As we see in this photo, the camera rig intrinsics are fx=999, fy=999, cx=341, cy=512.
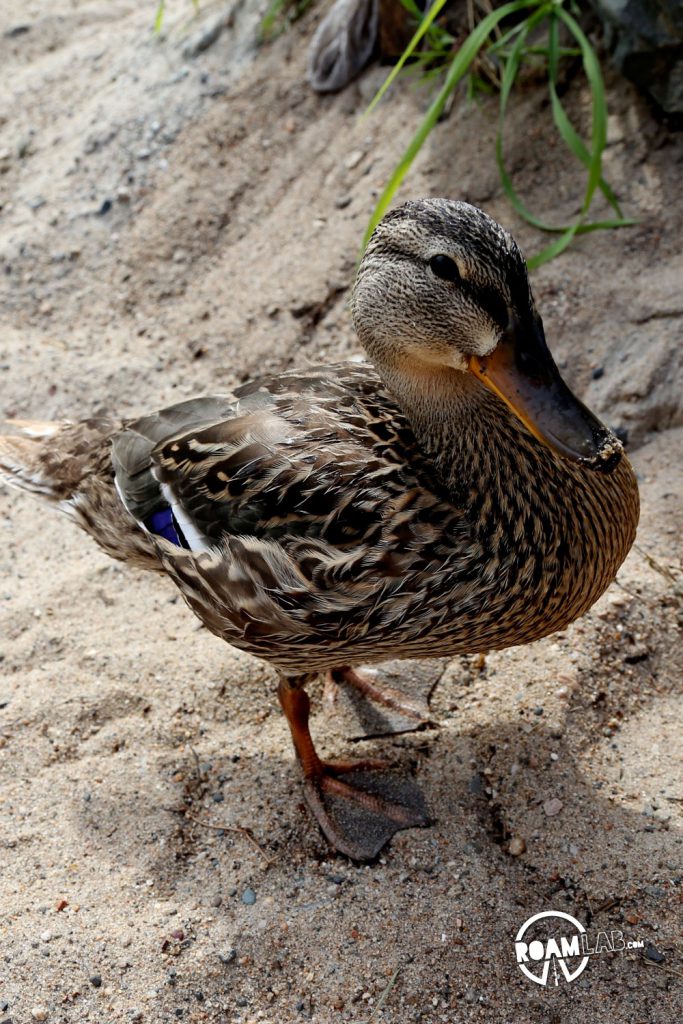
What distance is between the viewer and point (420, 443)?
2.66 m

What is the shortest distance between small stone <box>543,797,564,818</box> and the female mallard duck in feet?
1.12

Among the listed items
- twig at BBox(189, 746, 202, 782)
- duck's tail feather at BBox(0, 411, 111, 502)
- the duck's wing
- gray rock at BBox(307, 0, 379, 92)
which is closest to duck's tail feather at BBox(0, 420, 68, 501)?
duck's tail feather at BBox(0, 411, 111, 502)

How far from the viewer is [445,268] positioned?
234 cm

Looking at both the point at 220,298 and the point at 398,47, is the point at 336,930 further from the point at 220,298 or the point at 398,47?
the point at 398,47

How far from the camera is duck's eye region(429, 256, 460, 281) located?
232 cm

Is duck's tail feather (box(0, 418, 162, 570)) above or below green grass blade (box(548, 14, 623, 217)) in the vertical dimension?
below

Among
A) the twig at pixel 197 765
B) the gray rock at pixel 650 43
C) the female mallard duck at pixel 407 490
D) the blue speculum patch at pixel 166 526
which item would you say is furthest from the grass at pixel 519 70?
the twig at pixel 197 765

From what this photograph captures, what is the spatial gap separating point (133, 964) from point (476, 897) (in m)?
0.90

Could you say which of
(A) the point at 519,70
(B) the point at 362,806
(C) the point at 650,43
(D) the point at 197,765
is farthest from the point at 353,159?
(B) the point at 362,806

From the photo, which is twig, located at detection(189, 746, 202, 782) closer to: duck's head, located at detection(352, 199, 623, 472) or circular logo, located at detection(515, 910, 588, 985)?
circular logo, located at detection(515, 910, 588, 985)

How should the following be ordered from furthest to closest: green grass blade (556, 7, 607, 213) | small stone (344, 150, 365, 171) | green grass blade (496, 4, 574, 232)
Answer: small stone (344, 150, 365, 171), green grass blade (496, 4, 574, 232), green grass blade (556, 7, 607, 213)

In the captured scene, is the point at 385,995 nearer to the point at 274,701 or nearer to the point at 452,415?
the point at 274,701

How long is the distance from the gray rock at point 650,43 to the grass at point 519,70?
11 cm

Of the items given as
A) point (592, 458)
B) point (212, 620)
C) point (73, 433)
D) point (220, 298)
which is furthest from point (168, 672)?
point (220, 298)
